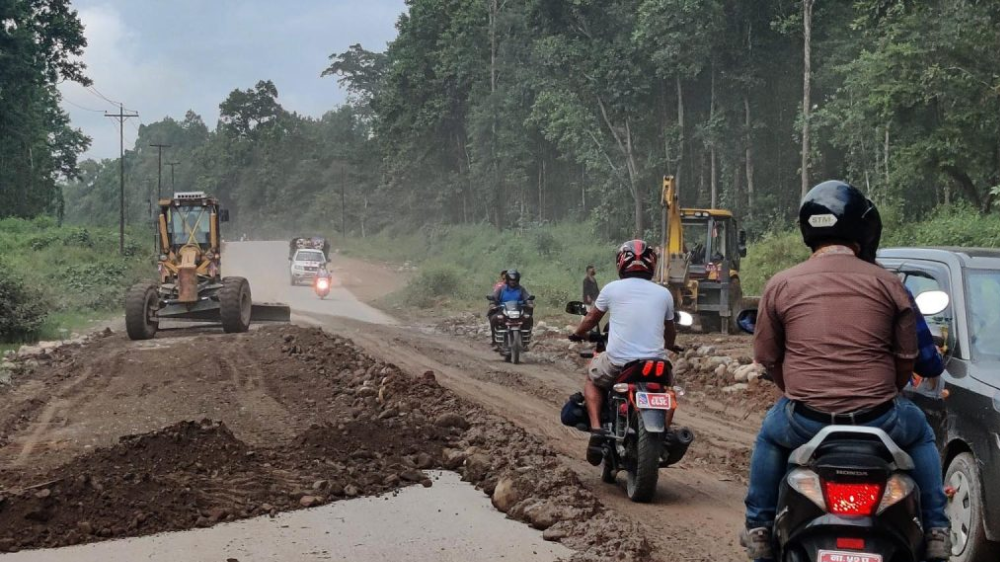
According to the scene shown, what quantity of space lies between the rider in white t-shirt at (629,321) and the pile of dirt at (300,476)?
2.43ft

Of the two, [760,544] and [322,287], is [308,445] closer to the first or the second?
[760,544]

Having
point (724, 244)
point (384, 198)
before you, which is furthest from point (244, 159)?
point (724, 244)

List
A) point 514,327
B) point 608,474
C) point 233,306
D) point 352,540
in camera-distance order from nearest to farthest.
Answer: point 352,540
point 608,474
point 514,327
point 233,306

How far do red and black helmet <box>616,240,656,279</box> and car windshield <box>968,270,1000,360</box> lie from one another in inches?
91.9

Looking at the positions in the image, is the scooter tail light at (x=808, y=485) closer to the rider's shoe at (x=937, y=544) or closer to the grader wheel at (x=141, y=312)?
the rider's shoe at (x=937, y=544)

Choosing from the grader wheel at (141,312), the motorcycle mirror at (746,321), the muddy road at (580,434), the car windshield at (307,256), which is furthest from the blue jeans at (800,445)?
the car windshield at (307,256)

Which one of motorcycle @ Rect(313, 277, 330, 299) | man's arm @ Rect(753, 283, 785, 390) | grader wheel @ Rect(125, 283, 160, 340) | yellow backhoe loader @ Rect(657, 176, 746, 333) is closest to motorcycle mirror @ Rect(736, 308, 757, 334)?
man's arm @ Rect(753, 283, 785, 390)

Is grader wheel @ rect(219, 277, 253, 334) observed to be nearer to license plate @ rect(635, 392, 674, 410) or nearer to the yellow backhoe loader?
the yellow backhoe loader

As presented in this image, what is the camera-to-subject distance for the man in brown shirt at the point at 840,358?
399cm

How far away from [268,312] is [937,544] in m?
23.3

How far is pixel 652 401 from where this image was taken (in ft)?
24.5

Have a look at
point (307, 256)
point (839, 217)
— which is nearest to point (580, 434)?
point (839, 217)

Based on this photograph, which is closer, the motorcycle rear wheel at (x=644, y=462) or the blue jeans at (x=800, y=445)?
the blue jeans at (x=800, y=445)

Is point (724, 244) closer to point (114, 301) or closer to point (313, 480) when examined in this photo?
point (313, 480)
